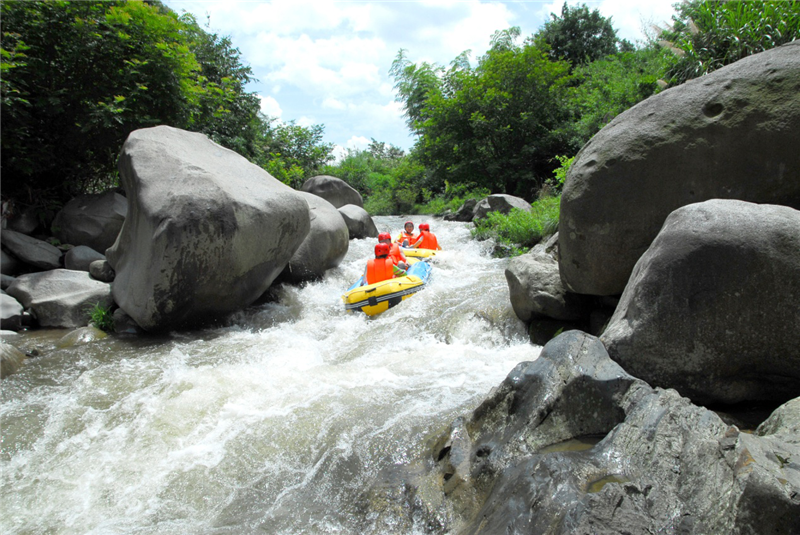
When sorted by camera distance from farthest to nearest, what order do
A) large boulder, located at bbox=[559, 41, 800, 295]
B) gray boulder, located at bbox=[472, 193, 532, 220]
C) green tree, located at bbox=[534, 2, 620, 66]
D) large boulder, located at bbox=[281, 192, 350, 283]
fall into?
green tree, located at bbox=[534, 2, 620, 66], gray boulder, located at bbox=[472, 193, 532, 220], large boulder, located at bbox=[281, 192, 350, 283], large boulder, located at bbox=[559, 41, 800, 295]

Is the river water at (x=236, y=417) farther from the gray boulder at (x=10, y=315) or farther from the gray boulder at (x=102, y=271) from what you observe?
the gray boulder at (x=102, y=271)

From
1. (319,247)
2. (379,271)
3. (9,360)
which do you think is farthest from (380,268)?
(9,360)

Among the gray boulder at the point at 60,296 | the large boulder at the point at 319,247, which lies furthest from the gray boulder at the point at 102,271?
the large boulder at the point at 319,247

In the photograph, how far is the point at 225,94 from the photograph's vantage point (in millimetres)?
12219

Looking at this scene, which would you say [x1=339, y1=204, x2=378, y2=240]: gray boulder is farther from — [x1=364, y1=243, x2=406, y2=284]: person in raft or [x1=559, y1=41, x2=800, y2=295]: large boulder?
[x1=559, y1=41, x2=800, y2=295]: large boulder

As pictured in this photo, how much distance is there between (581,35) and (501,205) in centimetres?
1583

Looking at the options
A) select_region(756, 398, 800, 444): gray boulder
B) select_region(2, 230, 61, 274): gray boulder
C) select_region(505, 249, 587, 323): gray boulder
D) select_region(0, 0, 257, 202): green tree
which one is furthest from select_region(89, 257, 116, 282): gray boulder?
select_region(756, 398, 800, 444): gray boulder

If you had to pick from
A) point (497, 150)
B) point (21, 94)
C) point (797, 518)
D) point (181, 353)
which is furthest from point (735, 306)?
point (497, 150)

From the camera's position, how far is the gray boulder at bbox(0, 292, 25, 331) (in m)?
6.43

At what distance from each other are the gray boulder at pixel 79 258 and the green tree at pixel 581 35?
A: 23472mm

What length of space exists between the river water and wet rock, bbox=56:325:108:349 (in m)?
0.18

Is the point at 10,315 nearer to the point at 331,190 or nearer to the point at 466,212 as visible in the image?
the point at 331,190

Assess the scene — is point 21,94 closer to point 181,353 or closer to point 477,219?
point 181,353

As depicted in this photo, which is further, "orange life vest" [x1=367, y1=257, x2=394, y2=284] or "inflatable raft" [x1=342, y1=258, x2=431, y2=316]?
"orange life vest" [x1=367, y1=257, x2=394, y2=284]
